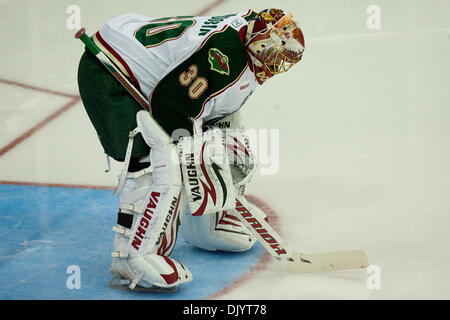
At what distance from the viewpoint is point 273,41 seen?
2908 mm

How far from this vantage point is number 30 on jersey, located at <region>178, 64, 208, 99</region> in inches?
114

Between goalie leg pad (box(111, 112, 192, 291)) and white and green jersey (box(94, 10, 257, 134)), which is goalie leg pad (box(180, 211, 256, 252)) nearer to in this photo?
goalie leg pad (box(111, 112, 192, 291))

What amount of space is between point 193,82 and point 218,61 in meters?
0.12

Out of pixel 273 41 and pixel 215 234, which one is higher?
pixel 273 41

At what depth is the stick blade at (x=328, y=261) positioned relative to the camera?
3166mm

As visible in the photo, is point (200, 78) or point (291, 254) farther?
point (291, 254)

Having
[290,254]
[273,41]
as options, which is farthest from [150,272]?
[273,41]

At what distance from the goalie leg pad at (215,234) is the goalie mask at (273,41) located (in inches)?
30.8

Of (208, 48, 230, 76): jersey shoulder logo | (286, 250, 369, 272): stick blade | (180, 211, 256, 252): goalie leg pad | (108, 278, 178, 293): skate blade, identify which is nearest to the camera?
(208, 48, 230, 76): jersey shoulder logo

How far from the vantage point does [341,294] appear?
9.70 ft

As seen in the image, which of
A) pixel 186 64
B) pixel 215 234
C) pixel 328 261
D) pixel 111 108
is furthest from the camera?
pixel 215 234

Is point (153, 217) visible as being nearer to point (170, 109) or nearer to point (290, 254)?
point (170, 109)

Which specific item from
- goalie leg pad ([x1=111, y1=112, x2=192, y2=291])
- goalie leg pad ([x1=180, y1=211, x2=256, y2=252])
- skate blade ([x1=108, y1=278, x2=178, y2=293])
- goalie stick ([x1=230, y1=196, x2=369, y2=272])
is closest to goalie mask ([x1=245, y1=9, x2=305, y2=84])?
goalie leg pad ([x1=111, y1=112, x2=192, y2=291])

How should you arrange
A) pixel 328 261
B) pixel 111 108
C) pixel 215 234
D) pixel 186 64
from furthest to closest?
pixel 215 234
pixel 328 261
pixel 111 108
pixel 186 64
